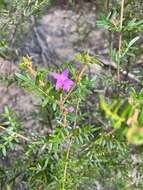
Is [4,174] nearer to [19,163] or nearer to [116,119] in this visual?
[19,163]

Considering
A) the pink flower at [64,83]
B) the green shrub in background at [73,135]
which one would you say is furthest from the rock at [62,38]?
the pink flower at [64,83]

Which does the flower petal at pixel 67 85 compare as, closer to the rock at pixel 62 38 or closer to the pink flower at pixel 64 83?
→ the pink flower at pixel 64 83

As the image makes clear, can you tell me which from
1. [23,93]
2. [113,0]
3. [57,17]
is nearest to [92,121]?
[23,93]

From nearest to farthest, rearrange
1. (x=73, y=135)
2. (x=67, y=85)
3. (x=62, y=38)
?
(x=67, y=85), (x=73, y=135), (x=62, y=38)

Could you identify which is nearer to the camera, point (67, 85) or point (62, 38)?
point (67, 85)

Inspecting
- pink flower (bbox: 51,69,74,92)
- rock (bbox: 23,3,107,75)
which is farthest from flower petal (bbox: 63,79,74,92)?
rock (bbox: 23,3,107,75)

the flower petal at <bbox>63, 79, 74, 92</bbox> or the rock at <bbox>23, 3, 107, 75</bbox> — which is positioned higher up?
the flower petal at <bbox>63, 79, 74, 92</bbox>

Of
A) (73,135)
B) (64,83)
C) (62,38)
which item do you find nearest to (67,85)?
(64,83)

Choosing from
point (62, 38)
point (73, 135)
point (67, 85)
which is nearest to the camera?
point (67, 85)

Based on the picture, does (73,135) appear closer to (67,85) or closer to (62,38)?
(67,85)

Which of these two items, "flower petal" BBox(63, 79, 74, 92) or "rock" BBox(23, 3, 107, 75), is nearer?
"flower petal" BBox(63, 79, 74, 92)

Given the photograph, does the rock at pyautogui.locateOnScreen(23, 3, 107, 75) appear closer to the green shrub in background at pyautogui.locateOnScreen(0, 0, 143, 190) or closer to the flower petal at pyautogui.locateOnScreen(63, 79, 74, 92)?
the green shrub in background at pyautogui.locateOnScreen(0, 0, 143, 190)
